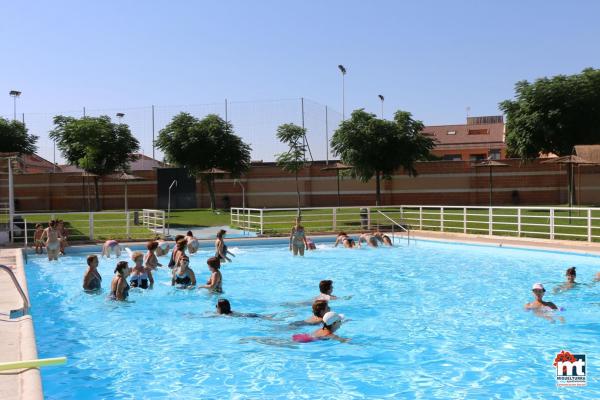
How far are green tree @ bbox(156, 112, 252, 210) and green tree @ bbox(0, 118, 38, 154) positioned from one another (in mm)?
12294

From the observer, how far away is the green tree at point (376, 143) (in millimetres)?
32781

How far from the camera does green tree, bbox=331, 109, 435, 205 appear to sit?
1291 inches

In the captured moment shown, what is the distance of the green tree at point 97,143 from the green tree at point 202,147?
2643 millimetres

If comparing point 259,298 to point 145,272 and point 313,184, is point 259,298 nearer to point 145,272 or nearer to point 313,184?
point 145,272

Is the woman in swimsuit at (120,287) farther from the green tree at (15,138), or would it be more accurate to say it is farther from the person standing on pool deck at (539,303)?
the green tree at (15,138)

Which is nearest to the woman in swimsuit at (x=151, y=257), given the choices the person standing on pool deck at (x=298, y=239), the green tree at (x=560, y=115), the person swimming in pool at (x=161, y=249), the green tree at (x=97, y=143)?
the person swimming in pool at (x=161, y=249)

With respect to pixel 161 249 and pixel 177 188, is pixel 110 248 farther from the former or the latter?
pixel 177 188

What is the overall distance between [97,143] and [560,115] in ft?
97.9

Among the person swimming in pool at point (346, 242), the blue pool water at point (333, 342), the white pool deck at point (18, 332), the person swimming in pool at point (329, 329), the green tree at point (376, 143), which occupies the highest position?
the green tree at point (376, 143)

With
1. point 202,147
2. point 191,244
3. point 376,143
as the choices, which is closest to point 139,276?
point 191,244

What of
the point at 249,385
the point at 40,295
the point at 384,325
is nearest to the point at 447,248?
the point at 384,325

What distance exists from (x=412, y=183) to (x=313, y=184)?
719 centimetres

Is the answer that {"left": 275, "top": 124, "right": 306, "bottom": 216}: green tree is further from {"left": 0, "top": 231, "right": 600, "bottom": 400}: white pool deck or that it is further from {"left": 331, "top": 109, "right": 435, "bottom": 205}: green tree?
{"left": 0, "top": 231, "right": 600, "bottom": 400}: white pool deck

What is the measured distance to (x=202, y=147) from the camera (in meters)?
41.2
